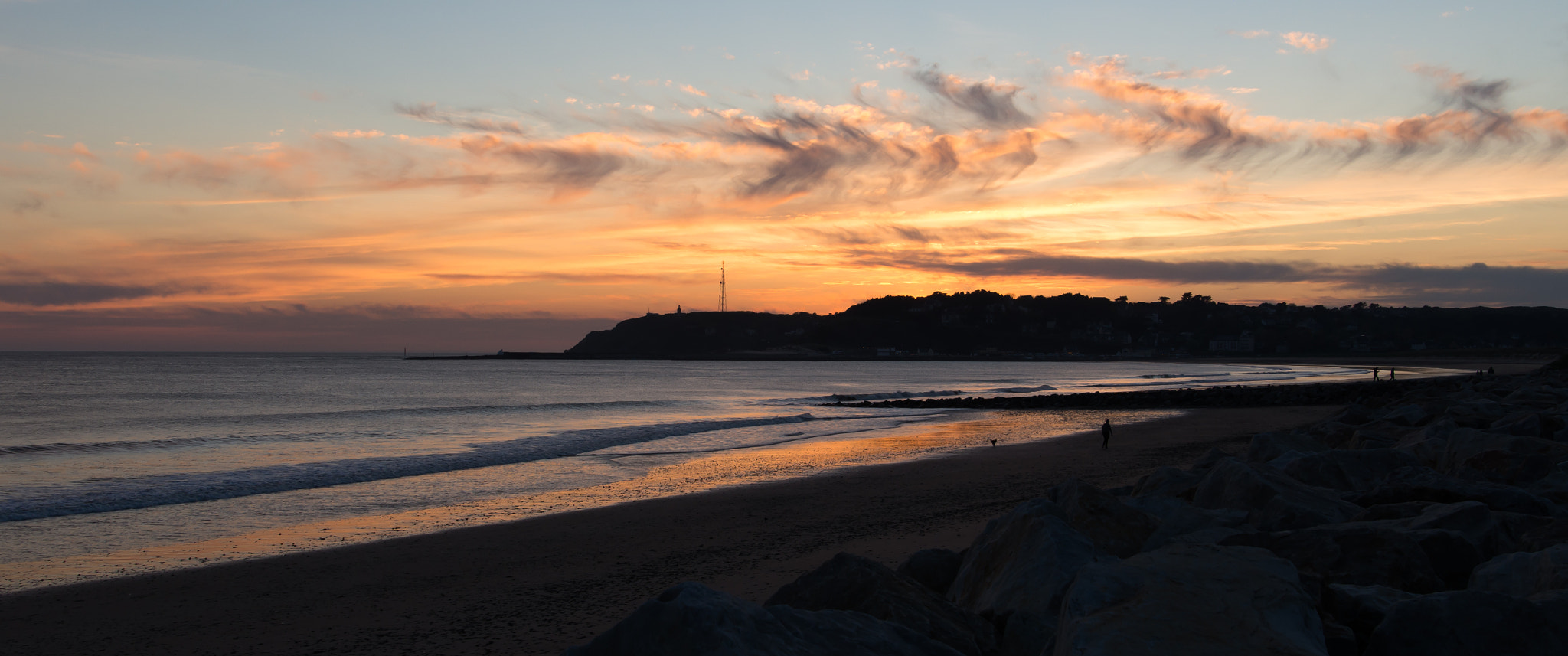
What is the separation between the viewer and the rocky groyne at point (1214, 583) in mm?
3383

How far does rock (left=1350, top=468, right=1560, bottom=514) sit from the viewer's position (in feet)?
23.3

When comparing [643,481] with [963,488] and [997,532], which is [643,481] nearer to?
[963,488]

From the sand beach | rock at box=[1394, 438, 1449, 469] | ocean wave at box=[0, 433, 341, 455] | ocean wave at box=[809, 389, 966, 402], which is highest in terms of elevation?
rock at box=[1394, 438, 1449, 469]

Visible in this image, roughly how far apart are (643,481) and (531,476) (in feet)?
8.66

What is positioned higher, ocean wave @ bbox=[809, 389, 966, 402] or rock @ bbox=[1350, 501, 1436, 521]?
rock @ bbox=[1350, 501, 1436, 521]

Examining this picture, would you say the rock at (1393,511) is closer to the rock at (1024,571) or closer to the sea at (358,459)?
the rock at (1024,571)

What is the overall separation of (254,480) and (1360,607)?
18.2 meters

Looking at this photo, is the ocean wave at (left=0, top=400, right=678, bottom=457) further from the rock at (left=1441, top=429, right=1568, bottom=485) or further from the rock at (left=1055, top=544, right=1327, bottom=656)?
the rock at (left=1441, top=429, right=1568, bottom=485)

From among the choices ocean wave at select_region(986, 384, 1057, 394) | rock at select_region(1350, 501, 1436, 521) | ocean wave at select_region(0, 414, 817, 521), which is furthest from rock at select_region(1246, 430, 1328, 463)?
ocean wave at select_region(986, 384, 1057, 394)

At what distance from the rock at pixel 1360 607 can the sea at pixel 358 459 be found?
1034 cm

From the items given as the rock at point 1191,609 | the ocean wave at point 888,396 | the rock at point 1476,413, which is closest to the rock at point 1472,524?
the rock at point 1191,609

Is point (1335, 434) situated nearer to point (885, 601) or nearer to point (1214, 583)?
point (1214, 583)

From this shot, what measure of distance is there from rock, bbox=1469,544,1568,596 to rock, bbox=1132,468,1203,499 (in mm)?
3727

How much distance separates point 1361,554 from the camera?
529 cm
